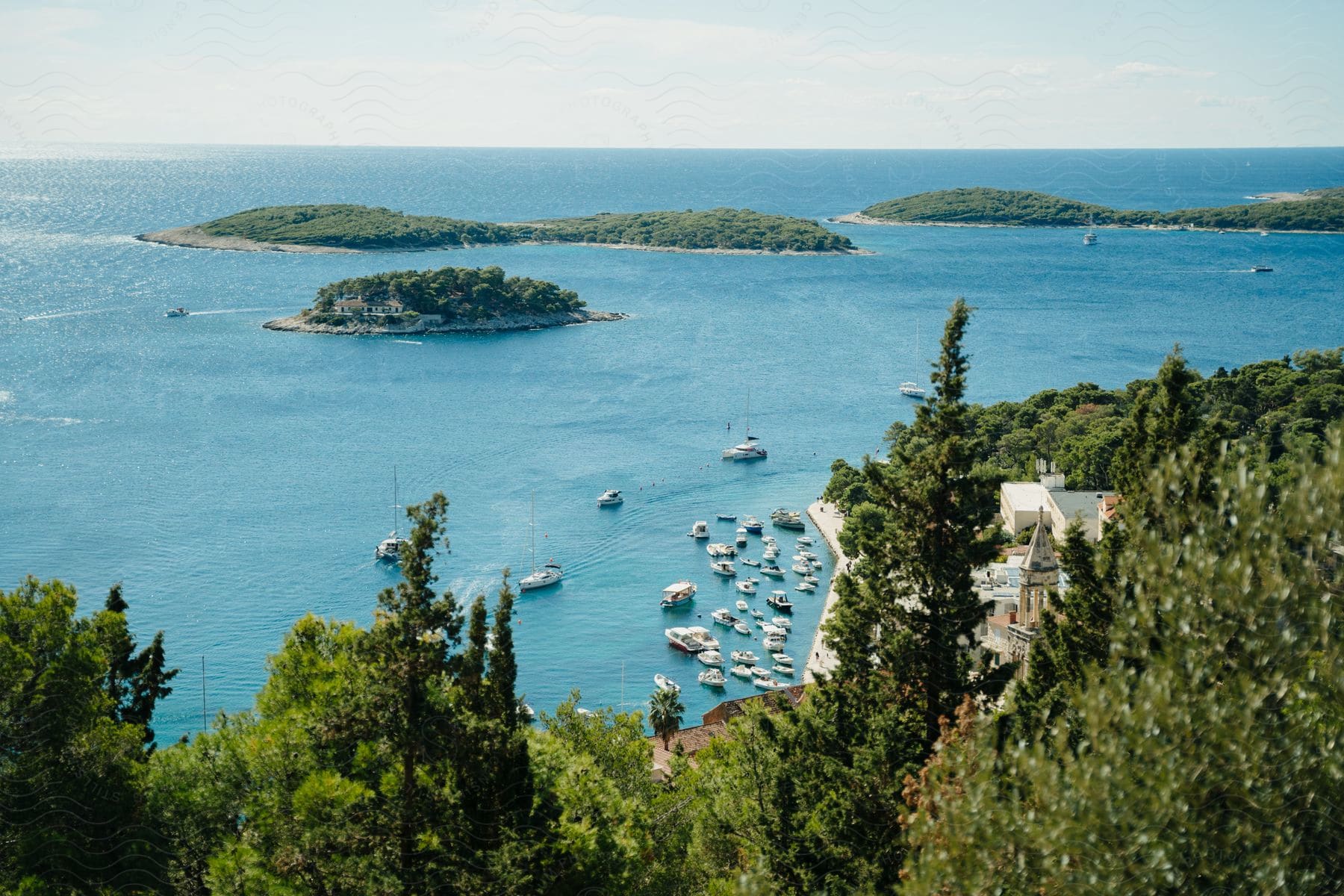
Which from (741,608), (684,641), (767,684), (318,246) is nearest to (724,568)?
(741,608)

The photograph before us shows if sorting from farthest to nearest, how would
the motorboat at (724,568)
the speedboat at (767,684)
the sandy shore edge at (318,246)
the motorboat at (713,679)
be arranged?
the sandy shore edge at (318,246)
the motorboat at (724,568)
the motorboat at (713,679)
the speedboat at (767,684)

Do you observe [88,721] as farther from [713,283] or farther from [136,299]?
[713,283]

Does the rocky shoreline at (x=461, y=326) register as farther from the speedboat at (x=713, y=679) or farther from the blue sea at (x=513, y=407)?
the speedboat at (x=713, y=679)

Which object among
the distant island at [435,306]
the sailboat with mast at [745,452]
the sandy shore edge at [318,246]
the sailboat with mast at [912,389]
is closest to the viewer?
the sailboat with mast at [745,452]

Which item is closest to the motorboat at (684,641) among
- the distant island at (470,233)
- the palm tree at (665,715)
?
the palm tree at (665,715)

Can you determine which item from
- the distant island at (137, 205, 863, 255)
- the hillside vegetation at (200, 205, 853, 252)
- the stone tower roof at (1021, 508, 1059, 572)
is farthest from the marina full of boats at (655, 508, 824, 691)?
the hillside vegetation at (200, 205, 853, 252)

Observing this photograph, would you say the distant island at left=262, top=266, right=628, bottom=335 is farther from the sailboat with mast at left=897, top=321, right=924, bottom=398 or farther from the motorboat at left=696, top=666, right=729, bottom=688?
the motorboat at left=696, top=666, right=729, bottom=688

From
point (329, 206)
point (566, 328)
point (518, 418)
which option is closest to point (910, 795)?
point (518, 418)

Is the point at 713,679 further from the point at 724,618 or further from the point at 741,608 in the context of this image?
the point at 741,608
